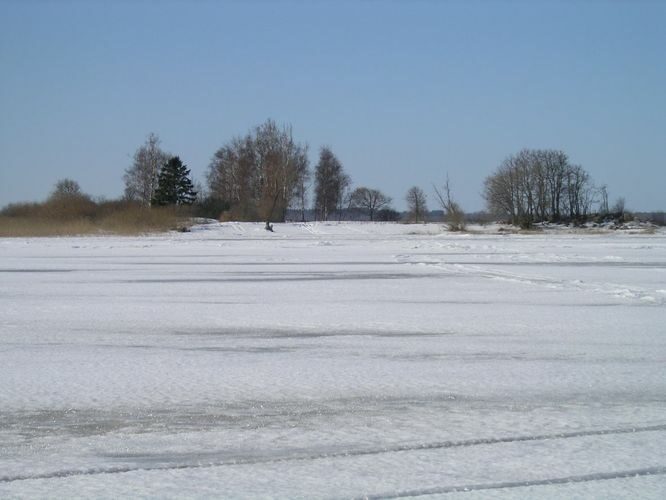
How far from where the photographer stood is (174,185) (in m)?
77.3

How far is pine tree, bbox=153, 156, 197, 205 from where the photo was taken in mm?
75375

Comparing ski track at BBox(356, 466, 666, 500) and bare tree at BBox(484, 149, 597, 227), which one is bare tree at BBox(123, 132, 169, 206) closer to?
bare tree at BBox(484, 149, 597, 227)

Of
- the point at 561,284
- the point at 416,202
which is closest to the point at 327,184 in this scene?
the point at 416,202

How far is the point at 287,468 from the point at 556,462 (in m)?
1.80

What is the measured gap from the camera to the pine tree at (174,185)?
75.4 meters

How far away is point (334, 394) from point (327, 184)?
90.8 meters

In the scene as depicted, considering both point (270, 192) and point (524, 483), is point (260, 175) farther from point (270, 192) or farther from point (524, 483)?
point (524, 483)

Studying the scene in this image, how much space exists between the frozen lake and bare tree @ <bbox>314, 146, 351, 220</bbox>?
82947 mm

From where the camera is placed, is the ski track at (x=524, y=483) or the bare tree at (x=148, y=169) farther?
the bare tree at (x=148, y=169)

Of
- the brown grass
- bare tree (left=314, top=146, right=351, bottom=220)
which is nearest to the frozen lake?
the brown grass

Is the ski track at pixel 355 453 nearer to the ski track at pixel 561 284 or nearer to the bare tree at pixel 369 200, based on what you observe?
the ski track at pixel 561 284

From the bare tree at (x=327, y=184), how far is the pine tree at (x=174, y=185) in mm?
20897

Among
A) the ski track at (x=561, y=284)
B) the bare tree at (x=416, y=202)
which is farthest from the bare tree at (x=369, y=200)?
the ski track at (x=561, y=284)

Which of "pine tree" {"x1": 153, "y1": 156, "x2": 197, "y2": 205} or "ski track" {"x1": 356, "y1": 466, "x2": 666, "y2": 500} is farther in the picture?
"pine tree" {"x1": 153, "y1": 156, "x2": 197, "y2": 205}
